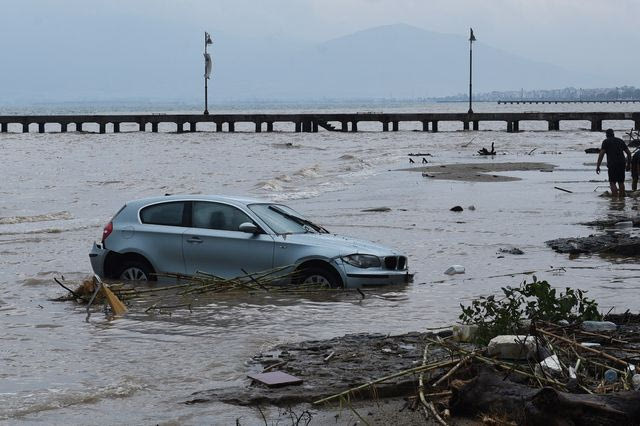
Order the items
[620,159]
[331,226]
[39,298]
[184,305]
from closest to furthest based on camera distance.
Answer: [184,305] < [39,298] < [331,226] < [620,159]

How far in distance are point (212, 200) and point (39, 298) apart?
240 cm

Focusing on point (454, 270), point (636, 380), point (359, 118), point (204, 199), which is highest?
point (359, 118)

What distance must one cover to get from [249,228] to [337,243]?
1.06 metres

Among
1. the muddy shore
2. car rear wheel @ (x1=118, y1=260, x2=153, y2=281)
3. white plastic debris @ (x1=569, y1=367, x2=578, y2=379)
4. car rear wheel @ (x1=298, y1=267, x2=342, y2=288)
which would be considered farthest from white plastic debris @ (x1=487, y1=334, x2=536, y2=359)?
the muddy shore

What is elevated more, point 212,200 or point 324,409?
point 212,200

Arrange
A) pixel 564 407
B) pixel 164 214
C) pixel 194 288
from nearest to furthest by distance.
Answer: pixel 564 407 < pixel 194 288 < pixel 164 214

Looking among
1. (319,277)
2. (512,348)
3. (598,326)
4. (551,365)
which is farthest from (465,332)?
(319,277)

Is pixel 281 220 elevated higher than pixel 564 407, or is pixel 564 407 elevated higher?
pixel 281 220

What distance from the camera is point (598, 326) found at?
877 centimetres

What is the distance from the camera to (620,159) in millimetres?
24766

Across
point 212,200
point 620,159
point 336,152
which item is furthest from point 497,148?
point 212,200

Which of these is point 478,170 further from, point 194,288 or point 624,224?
point 194,288

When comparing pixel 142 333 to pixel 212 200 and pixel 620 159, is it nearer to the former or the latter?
pixel 212 200

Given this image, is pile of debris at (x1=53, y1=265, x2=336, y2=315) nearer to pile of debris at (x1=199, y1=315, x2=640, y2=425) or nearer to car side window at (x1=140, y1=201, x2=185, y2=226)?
car side window at (x1=140, y1=201, x2=185, y2=226)
